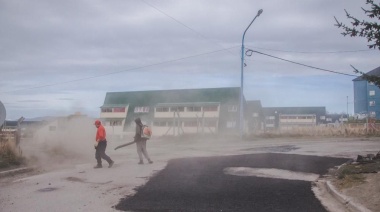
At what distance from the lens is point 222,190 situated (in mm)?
7422

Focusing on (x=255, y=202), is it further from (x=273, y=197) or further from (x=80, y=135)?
(x=80, y=135)

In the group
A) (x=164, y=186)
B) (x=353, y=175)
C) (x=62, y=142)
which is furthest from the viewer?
(x=62, y=142)

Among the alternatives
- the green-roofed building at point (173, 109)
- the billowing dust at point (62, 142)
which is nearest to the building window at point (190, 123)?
the green-roofed building at point (173, 109)

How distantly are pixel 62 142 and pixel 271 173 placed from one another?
950cm

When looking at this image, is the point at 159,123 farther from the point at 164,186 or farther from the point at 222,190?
the point at 222,190

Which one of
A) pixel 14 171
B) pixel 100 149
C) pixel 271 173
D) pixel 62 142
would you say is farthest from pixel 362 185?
pixel 62 142

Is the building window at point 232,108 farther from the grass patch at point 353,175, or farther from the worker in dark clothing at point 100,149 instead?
the grass patch at point 353,175

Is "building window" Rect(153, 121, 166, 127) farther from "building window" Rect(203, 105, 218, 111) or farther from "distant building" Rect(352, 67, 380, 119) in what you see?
"distant building" Rect(352, 67, 380, 119)

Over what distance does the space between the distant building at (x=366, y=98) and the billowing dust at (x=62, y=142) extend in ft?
172

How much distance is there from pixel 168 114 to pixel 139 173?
3399 cm

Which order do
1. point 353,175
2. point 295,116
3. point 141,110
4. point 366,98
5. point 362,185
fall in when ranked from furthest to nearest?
point 295,116 < point 366,98 < point 141,110 < point 353,175 < point 362,185

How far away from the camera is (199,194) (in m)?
7.11

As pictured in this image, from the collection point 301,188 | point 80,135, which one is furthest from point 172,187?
point 80,135

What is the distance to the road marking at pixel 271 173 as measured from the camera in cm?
882
